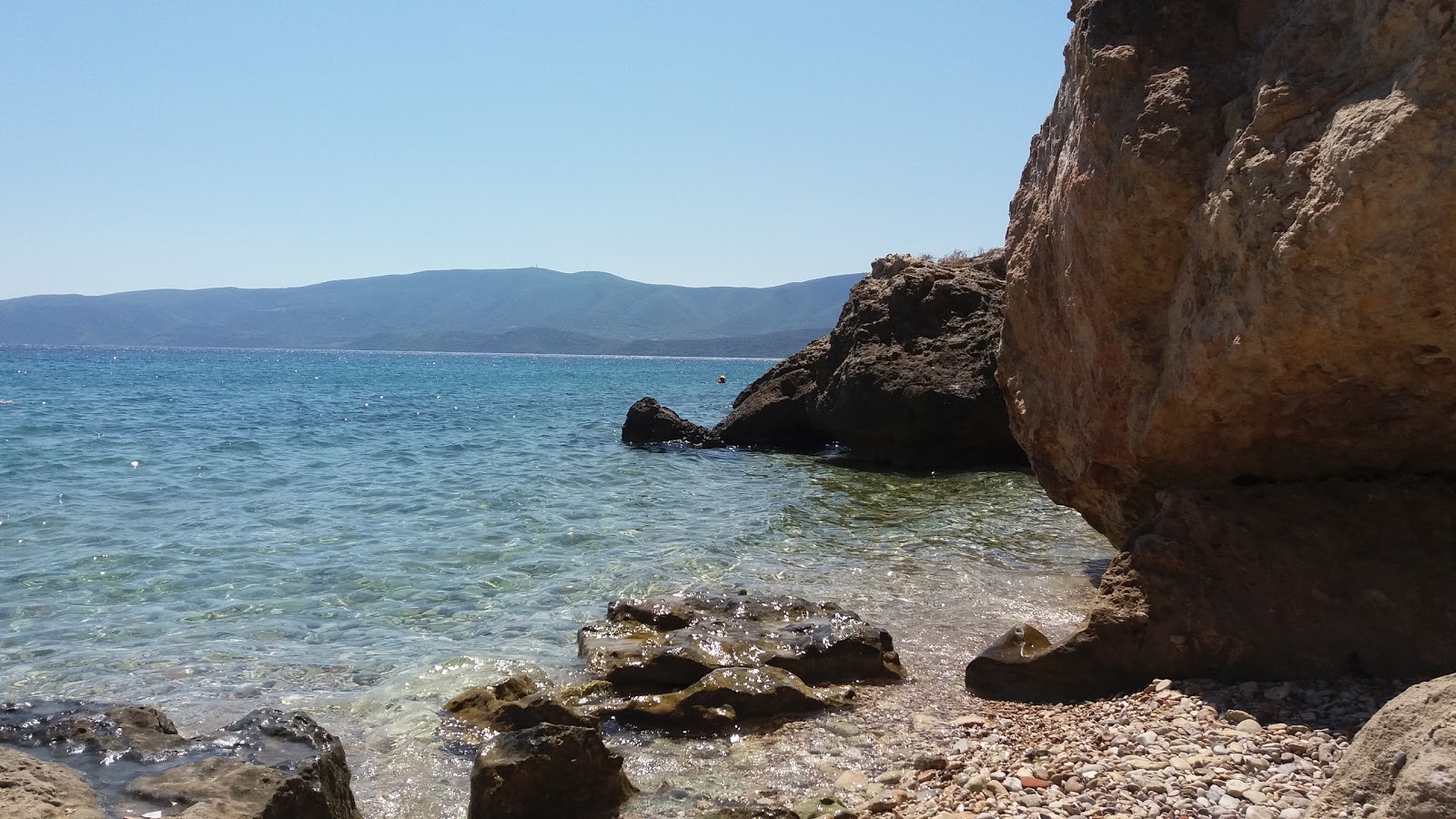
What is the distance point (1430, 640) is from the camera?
4707 millimetres

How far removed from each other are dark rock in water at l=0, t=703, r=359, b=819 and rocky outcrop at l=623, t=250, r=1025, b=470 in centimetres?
1336

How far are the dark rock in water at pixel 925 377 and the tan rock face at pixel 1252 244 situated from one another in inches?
391

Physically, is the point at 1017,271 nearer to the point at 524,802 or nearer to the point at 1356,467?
the point at 1356,467

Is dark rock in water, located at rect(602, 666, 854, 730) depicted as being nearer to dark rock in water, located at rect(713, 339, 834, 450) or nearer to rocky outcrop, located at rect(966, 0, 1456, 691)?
rocky outcrop, located at rect(966, 0, 1456, 691)

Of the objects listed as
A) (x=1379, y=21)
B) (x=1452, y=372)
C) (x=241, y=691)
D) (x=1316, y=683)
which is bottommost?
(x=241, y=691)

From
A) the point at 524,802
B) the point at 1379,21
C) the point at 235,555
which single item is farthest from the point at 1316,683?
the point at 235,555

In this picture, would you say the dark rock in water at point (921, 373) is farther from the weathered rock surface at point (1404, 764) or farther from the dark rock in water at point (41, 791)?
the dark rock in water at point (41, 791)

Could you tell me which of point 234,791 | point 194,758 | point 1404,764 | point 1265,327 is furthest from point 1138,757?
point 194,758

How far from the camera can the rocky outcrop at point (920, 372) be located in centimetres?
1689

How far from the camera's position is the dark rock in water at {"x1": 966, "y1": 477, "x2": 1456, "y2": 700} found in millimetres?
4840

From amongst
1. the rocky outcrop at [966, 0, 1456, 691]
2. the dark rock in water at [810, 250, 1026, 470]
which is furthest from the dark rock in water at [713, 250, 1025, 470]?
the rocky outcrop at [966, 0, 1456, 691]

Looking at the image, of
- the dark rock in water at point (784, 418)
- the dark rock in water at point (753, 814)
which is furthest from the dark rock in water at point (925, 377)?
the dark rock in water at point (753, 814)

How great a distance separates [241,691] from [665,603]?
2818 mm

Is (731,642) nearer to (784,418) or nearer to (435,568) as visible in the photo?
(435,568)
